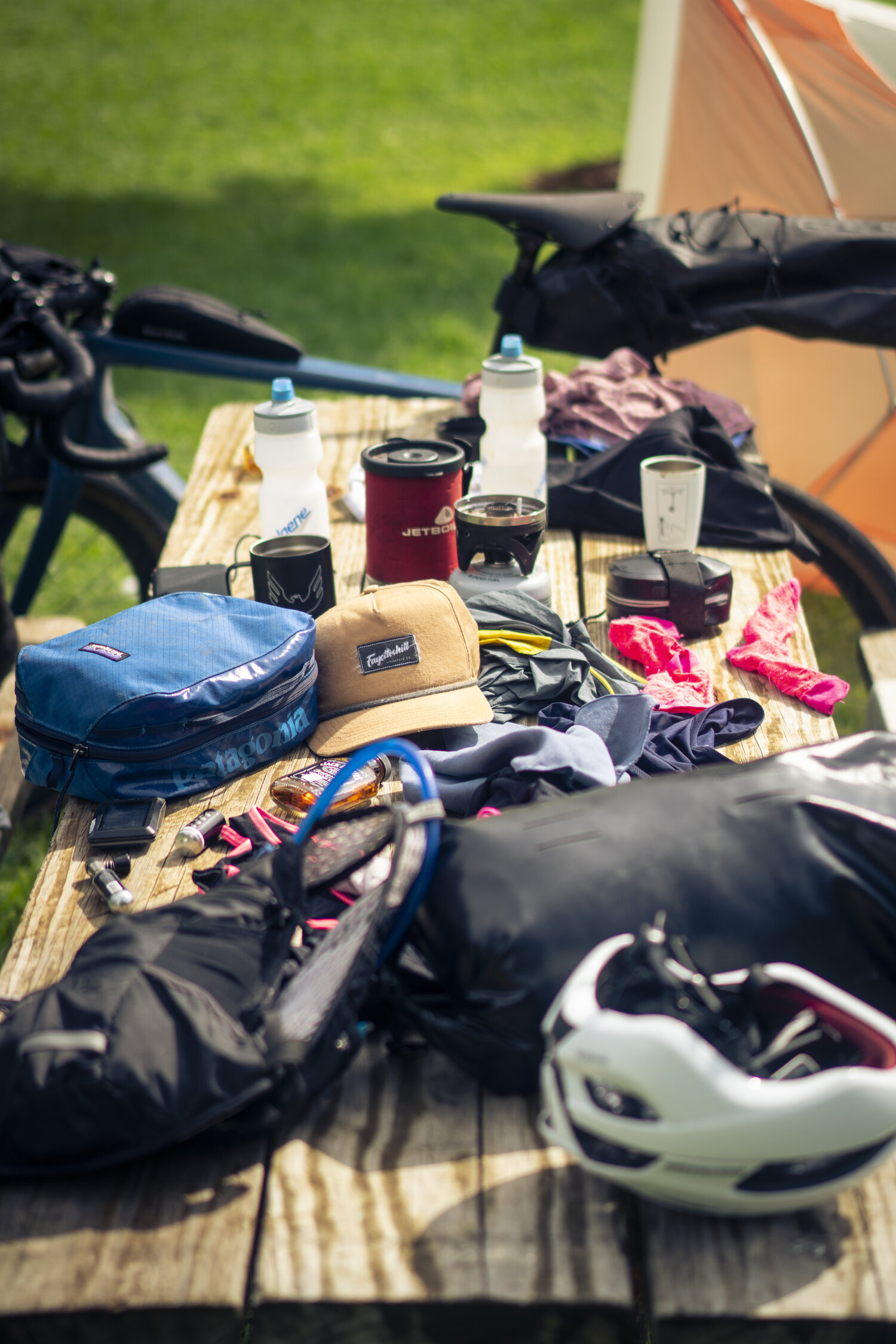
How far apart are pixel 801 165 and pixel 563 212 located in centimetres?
180

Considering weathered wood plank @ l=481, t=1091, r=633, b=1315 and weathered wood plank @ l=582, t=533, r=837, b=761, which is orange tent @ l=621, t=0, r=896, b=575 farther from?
weathered wood plank @ l=481, t=1091, r=633, b=1315

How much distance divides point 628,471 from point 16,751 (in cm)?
144

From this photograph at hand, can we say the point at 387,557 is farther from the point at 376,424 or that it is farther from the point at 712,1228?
the point at 712,1228

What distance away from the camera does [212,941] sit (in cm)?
111

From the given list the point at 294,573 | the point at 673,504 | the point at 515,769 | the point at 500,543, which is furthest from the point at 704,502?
the point at 515,769

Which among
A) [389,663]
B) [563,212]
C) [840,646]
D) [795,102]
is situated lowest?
[840,646]

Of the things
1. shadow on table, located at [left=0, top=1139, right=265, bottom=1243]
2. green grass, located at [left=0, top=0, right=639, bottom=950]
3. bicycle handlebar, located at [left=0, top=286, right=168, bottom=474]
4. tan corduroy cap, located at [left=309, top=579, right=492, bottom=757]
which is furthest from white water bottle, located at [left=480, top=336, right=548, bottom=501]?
green grass, located at [left=0, top=0, right=639, bottom=950]

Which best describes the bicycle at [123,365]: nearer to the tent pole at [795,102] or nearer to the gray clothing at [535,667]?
the gray clothing at [535,667]

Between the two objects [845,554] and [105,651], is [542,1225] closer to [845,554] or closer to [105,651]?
[105,651]

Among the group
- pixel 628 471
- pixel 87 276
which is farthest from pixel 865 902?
pixel 87 276

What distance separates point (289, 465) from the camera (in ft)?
6.45

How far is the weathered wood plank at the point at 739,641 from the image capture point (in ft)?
5.34

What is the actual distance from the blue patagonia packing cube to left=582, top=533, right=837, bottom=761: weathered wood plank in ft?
1.95

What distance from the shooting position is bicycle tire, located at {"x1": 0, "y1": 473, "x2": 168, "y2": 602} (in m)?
3.02
